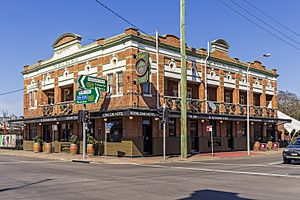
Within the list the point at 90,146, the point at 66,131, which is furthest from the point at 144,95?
the point at 66,131

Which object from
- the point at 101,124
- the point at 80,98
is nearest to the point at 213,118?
the point at 101,124

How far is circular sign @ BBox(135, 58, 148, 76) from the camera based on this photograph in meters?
26.4

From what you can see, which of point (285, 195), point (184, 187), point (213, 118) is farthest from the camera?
point (213, 118)

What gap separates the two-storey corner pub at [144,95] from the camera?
1092 inches

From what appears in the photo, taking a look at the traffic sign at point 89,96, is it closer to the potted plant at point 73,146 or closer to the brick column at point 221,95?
the potted plant at point 73,146

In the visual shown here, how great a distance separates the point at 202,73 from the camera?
1331 inches

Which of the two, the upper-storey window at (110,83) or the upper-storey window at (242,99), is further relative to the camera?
the upper-storey window at (242,99)

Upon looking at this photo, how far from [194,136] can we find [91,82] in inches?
438

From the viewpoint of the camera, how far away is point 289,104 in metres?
81.0

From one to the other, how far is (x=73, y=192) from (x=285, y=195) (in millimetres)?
6142

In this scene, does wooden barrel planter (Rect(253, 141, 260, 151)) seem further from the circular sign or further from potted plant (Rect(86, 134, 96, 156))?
potted plant (Rect(86, 134, 96, 156))

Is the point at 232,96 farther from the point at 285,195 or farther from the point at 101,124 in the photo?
the point at 285,195

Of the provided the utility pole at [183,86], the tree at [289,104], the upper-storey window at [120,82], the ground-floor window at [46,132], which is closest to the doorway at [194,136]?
the utility pole at [183,86]

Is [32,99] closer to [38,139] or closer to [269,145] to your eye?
[38,139]
